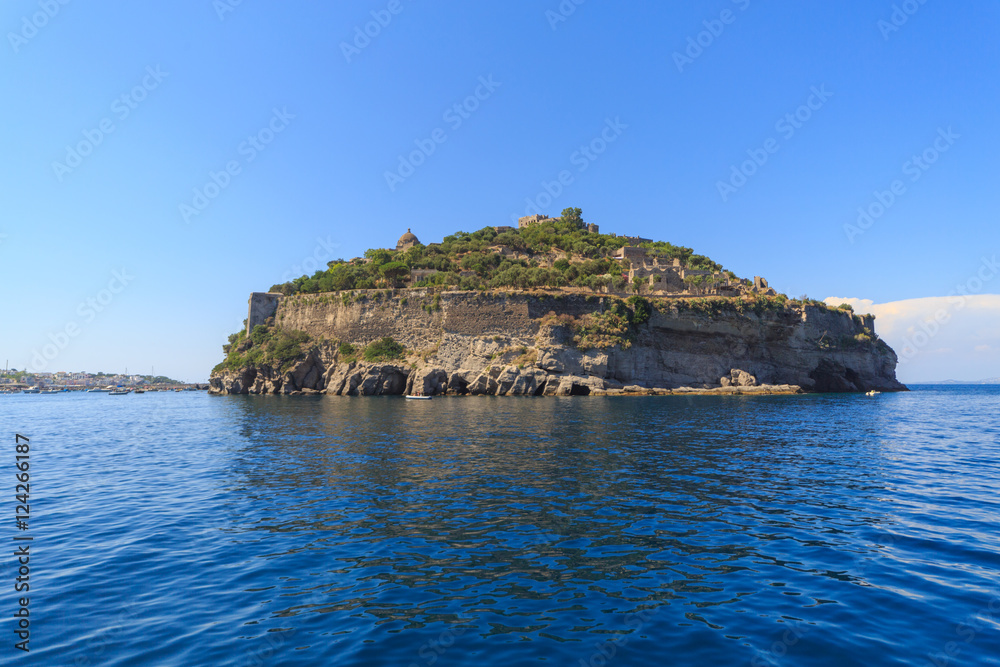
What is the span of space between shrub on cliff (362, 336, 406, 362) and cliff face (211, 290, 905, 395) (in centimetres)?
85

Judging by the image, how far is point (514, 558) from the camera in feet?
24.9

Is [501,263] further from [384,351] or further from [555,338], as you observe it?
[555,338]

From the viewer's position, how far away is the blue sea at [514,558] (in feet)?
17.2

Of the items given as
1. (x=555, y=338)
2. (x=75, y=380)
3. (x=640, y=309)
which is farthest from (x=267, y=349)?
(x=75, y=380)

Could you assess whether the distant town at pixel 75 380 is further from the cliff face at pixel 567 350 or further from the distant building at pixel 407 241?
the cliff face at pixel 567 350

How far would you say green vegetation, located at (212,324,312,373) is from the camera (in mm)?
60688

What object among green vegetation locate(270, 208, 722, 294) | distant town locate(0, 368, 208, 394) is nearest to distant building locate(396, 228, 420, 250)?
green vegetation locate(270, 208, 722, 294)

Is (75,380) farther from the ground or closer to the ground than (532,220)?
closer to the ground

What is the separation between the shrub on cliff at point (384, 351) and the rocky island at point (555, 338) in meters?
0.14

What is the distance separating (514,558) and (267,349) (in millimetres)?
62198

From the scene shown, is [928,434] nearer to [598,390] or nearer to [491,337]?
[598,390]

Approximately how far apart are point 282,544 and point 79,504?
6.03 m

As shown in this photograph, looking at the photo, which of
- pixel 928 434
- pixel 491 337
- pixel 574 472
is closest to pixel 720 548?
pixel 574 472

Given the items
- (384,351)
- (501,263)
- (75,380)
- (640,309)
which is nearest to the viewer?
(640,309)
